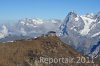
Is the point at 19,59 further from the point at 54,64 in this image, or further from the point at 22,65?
the point at 54,64

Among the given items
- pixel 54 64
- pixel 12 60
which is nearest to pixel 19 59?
pixel 12 60

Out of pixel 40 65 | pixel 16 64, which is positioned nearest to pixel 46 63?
pixel 40 65

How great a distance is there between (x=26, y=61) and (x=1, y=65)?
16.1 m

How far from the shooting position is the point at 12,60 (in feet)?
651

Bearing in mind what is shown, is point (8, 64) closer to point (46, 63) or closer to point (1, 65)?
point (1, 65)

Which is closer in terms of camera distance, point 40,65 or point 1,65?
point 1,65

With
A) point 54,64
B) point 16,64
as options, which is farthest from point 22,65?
point 54,64

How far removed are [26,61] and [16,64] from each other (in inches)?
348

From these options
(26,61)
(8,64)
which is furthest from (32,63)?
(8,64)

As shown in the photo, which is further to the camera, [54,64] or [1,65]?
[54,64]

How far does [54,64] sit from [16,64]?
873 inches

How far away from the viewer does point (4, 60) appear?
19625 centimetres

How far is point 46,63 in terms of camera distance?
652 ft

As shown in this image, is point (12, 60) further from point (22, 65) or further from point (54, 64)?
point (54, 64)
